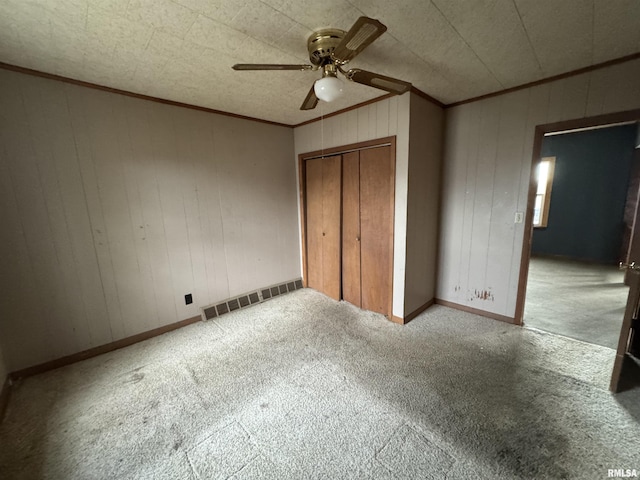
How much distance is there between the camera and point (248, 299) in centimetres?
326

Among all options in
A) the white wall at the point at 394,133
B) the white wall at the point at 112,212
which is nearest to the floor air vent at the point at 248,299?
the white wall at the point at 112,212

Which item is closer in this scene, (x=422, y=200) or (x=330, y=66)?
(x=330, y=66)

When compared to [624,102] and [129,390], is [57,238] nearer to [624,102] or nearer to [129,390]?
[129,390]

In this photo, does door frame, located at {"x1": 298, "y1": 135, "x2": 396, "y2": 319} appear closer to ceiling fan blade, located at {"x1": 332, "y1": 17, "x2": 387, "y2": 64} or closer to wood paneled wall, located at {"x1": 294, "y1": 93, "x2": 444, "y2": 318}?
wood paneled wall, located at {"x1": 294, "y1": 93, "x2": 444, "y2": 318}

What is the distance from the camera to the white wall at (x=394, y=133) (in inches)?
96.4

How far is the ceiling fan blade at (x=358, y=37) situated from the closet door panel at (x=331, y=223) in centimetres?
175

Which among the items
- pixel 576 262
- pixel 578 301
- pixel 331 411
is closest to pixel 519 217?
pixel 578 301

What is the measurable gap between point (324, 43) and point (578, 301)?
4.12 metres

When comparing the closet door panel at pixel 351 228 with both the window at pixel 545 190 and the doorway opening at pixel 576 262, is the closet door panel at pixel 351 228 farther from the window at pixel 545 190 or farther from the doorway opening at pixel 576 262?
the window at pixel 545 190

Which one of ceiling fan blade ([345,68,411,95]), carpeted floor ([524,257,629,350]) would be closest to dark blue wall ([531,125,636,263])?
carpeted floor ([524,257,629,350])

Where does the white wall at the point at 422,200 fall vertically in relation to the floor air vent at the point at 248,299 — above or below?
above

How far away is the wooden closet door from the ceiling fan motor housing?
50.3 inches

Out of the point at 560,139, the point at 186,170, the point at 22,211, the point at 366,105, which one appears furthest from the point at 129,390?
the point at 560,139

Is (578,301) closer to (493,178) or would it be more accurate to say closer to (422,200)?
(493,178)
